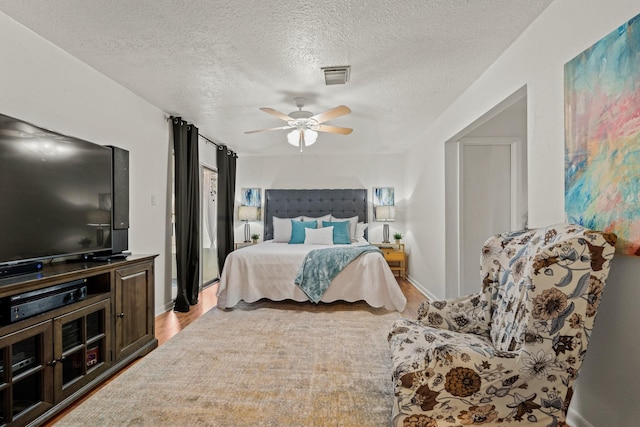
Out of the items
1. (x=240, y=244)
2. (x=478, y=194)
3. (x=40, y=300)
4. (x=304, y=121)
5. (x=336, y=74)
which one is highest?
(x=336, y=74)

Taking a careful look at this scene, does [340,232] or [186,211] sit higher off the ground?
[186,211]

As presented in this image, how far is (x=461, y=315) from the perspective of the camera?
1919 mm

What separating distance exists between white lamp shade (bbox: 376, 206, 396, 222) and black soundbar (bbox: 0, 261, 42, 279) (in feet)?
15.4

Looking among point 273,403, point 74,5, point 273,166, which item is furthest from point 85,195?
point 273,166

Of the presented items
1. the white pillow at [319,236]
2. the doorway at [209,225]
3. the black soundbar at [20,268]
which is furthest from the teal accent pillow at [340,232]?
the black soundbar at [20,268]

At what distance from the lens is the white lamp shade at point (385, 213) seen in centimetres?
560

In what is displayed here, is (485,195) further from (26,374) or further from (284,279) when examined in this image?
(26,374)

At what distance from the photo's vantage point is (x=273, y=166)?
19.9 ft

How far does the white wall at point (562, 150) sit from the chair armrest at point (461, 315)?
49 cm

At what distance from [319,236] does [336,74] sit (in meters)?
2.78

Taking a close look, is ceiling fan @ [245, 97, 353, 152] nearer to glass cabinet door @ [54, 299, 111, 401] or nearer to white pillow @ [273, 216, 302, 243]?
white pillow @ [273, 216, 302, 243]

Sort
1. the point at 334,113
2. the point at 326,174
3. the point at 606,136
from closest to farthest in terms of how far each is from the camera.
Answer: the point at 606,136, the point at 334,113, the point at 326,174

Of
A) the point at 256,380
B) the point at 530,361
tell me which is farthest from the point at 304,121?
the point at 530,361

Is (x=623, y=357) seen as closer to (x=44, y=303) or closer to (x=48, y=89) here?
(x=44, y=303)
